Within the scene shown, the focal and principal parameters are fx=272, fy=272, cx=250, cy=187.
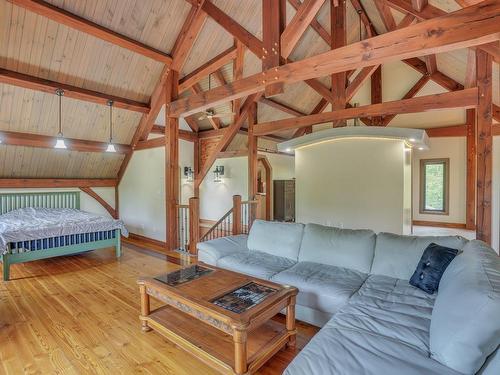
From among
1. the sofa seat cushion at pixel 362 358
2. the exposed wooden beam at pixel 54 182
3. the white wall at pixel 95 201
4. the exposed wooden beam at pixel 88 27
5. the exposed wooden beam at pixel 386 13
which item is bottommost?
the sofa seat cushion at pixel 362 358

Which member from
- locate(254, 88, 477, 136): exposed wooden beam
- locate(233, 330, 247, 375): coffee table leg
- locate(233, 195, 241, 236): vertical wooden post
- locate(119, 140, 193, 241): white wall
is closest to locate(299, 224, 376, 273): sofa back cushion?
locate(233, 330, 247, 375): coffee table leg

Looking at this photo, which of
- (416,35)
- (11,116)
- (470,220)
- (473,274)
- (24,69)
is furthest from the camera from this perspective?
(470,220)

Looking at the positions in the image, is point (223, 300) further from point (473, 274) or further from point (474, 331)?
point (473, 274)

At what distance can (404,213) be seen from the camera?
5.10 m

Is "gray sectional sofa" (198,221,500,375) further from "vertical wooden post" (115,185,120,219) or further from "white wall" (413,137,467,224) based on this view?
"white wall" (413,137,467,224)

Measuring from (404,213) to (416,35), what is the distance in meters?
3.33

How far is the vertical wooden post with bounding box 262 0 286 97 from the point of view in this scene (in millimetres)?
3697

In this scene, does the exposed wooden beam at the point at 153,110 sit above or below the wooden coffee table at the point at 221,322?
above

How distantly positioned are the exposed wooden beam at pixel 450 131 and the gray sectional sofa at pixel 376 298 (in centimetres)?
644

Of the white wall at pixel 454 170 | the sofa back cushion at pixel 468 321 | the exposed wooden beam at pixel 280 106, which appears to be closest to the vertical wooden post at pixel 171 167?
the exposed wooden beam at pixel 280 106

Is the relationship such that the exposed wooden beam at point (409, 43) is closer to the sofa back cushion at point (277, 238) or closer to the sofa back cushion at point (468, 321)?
the sofa back cushion at point (277, 238)

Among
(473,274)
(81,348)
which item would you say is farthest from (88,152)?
(473,274)

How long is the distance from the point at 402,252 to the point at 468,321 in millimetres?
1467

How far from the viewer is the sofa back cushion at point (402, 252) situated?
2664 millimetres
